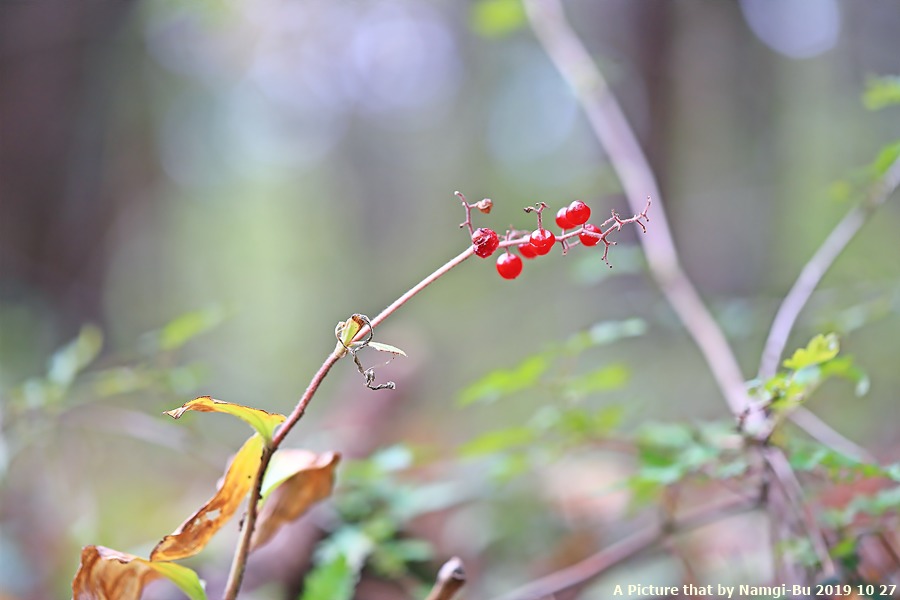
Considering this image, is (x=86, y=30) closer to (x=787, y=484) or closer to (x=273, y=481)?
(x=273, y=481)

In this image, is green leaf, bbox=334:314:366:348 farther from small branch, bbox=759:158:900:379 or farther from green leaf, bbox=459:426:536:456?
→ small branch, bbox=759:158:900:379

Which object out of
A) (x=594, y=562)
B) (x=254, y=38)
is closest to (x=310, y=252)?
(x=254, y=38)

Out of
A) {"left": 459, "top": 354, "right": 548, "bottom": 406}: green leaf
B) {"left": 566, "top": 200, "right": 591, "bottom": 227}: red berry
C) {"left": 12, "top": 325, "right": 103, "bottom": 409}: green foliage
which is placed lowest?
{"left": 566, "top": 200, "right": 591, "bottom": 227}: red berry

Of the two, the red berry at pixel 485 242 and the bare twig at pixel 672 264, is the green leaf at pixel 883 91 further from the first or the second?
the red berry at pixel 485 242

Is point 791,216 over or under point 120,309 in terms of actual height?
under

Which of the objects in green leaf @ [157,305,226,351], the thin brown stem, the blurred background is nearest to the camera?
the thin brown stem

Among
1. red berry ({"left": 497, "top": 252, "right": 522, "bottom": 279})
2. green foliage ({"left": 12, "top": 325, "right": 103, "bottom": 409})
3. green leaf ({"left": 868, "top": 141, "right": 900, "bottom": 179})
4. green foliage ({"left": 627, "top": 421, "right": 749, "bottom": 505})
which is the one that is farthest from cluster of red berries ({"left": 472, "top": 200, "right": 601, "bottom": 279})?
green foliage ({"left": 12, "top": 325, "right": 103, "bottom": 409})

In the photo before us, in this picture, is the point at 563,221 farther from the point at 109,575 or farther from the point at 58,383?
the point at 58,383
